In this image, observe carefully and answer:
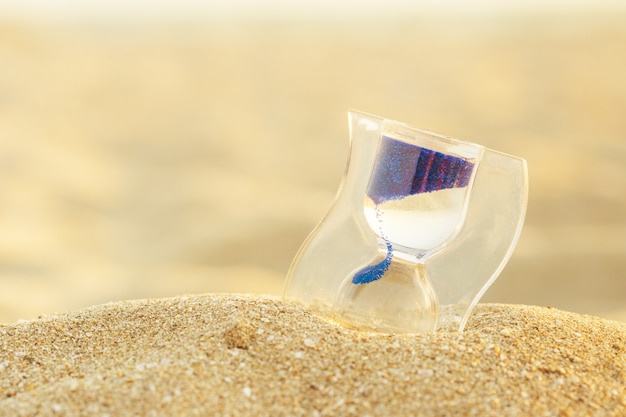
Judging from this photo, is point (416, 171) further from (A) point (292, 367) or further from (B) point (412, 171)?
(A) point (292, 367)

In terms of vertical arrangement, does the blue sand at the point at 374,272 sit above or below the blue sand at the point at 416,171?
below

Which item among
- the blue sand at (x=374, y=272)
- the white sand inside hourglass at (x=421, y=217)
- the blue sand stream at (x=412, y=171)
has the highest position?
the blue sand stream at (x=412, y=171)

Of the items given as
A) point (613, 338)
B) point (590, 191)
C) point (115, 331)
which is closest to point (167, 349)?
point (115, 331)

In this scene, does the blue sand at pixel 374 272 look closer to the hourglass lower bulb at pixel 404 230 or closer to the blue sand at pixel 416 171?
the hourglass lower bulb at pixel 404 230

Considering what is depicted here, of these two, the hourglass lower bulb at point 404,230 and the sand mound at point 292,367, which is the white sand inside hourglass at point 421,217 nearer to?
the hourglass lower bulb at point 404,230

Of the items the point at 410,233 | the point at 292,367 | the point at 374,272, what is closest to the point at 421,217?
the point at 410,233

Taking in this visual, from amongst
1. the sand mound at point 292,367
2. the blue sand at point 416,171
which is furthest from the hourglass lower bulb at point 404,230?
the sand mound at point 292,367

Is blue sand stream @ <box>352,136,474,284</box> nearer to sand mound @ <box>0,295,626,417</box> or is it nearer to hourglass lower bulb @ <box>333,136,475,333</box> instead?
hourglass lower bulb @ <box>333,136,475,333</box>

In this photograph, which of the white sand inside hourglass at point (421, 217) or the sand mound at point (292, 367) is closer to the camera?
the sand mound at point (292, 367)
